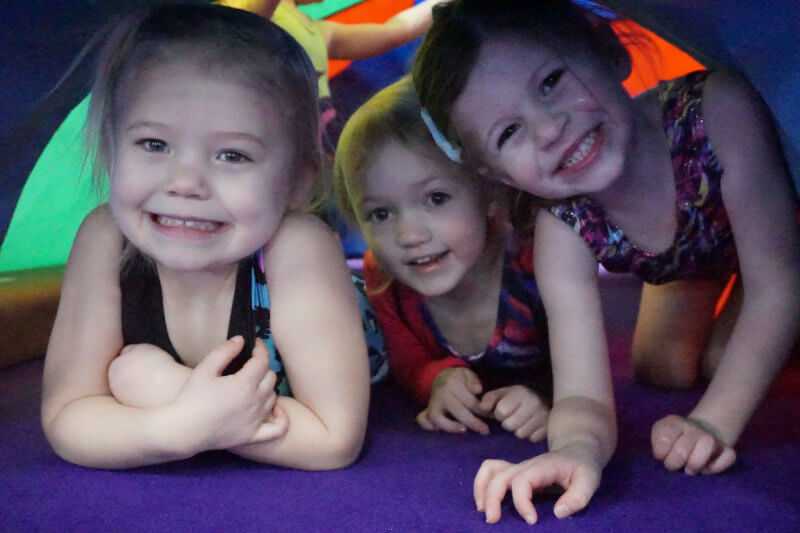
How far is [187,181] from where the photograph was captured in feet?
2.70

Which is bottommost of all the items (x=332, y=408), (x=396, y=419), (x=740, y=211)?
(x=396, y=419)

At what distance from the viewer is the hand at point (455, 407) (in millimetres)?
996

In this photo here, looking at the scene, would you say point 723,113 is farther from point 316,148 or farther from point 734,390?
point 316,148

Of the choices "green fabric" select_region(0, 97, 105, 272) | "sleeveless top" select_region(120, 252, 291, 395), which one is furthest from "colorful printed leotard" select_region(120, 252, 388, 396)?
"green fabric" select_region(0, 97, 105, 272)

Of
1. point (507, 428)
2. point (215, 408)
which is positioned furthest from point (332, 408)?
point (507, 428)

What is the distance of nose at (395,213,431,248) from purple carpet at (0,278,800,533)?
25 centimetres

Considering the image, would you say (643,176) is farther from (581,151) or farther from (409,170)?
(409,170)

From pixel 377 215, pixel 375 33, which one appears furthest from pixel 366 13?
pixel 377 215

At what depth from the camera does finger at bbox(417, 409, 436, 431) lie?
1017mm

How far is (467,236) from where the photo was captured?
1.11 metres

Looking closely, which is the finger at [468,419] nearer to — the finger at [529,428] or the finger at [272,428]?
the finger at [529,428]

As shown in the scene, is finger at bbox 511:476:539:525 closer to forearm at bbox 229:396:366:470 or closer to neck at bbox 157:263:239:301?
forearm at bbox 229:396:366:470

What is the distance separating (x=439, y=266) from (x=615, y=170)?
0.96 ft

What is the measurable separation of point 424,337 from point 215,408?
489mm
